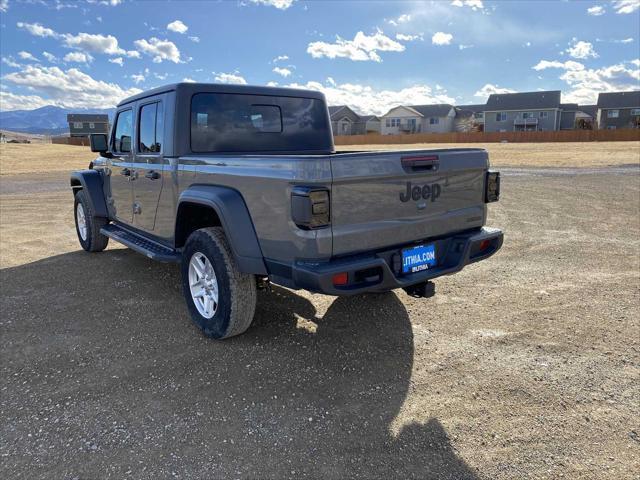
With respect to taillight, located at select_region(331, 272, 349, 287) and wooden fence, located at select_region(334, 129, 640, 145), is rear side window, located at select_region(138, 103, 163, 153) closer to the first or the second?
taillight, located at select_region(331, 272, 349, 287)

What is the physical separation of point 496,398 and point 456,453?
2.15ft

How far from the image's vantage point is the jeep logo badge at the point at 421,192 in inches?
132

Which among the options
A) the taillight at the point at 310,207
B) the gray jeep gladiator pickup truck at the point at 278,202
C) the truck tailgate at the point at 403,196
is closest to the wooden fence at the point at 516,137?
the gray jeep gladiator pickup truck at the point at 278,202

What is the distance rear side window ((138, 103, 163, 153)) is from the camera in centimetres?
442

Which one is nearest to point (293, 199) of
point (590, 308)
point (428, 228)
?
point (428, 228)

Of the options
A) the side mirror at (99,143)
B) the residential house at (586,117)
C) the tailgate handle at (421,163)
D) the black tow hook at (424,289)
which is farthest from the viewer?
the residential house at (586,117)

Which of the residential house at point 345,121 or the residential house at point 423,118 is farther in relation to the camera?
the residential house at point 345,121

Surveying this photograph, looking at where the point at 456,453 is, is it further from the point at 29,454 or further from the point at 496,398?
the point at 29,454

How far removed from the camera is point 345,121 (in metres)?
79.5

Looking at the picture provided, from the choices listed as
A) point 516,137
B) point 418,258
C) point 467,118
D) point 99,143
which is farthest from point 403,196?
point 467,118

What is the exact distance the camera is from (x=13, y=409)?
2.93 m

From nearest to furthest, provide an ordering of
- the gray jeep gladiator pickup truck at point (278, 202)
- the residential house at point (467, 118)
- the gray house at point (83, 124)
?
the gray jeep gladiator pickup truck at point (278, 202)
the residential house at point (467, 118)
the gray house at point (83, 124)

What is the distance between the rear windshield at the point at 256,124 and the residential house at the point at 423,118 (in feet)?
238

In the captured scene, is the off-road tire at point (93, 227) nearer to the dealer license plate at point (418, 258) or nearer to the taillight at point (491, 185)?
the dealer license plate at point (418, 258)
